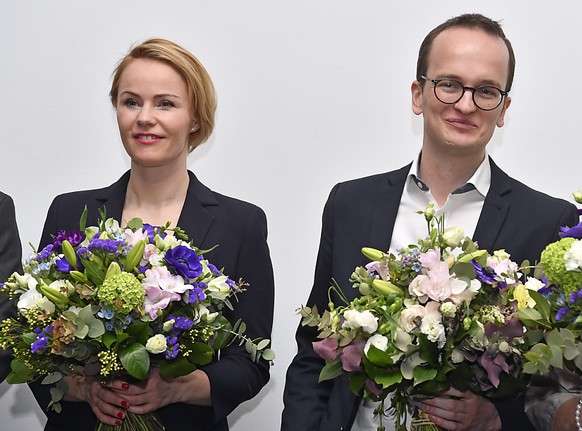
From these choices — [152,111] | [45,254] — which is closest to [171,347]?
[45,254]

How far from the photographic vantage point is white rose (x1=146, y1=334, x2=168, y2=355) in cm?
230

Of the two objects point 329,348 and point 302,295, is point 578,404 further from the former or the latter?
point 302,295

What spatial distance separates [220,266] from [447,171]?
0.75 meters

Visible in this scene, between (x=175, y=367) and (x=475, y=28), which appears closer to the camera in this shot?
(x=175, y=367)

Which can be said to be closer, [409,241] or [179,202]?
[409,241]

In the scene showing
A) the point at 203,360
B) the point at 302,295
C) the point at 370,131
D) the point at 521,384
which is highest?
the point at 370,131

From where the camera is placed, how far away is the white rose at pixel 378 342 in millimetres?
2217

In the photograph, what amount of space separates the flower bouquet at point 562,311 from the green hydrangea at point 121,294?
3.11ft

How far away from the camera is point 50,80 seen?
3910 millimetres

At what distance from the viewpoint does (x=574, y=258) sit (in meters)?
2.06

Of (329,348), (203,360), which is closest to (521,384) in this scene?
(329,348)

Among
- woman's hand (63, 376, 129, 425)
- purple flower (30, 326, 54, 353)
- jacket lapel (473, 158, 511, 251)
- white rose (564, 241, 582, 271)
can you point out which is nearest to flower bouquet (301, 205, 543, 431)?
white rose (564, 241, 582, 271)

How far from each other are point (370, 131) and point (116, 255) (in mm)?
1497

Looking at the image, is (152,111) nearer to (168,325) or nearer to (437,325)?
(168,325)
